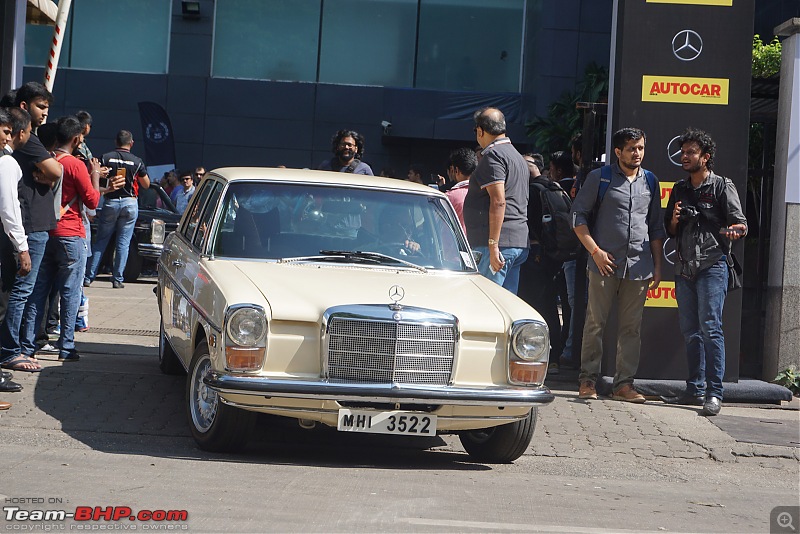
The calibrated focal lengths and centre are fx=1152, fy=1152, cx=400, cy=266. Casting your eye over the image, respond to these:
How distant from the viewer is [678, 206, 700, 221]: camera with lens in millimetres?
8891

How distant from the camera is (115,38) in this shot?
A: 93.8 feet

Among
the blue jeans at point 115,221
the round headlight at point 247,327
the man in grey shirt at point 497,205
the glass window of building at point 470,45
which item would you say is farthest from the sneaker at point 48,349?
the glass window of building at point 470,45

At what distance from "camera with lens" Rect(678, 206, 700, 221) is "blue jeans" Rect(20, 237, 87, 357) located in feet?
15.6

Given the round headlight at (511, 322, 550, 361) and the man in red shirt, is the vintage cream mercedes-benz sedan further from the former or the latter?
the man in red shirt

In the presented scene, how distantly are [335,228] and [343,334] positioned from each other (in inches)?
53.3

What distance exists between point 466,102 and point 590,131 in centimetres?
1809

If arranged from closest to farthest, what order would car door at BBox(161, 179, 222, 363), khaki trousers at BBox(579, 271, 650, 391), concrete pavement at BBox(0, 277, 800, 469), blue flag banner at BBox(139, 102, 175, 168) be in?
car door at BBox(161, 179, 222, 363) → concrete pavement at BBox(0, 277, 800, 469) → khaki trousers at BBox(579, 271, 650, 391) → blue flag banner at BBox(139, 102, 175, 168)

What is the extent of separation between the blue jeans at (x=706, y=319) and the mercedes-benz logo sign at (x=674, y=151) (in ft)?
3.33

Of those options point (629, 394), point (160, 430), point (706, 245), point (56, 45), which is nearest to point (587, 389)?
point (629, 394)

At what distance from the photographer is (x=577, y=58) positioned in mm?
27391

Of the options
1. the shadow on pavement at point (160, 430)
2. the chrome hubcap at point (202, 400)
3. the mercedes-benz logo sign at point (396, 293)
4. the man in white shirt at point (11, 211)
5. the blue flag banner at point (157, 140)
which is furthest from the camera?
the blue flag banner at point (157, 140)

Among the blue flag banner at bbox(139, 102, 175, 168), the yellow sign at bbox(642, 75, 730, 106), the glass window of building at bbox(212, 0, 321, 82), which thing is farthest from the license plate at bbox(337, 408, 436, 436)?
the glass window of building at bbox(212, 0, 321, 82)

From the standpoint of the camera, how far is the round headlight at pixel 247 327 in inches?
240

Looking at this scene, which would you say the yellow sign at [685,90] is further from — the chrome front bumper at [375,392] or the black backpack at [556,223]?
the chrome front bumper at [375,392]
